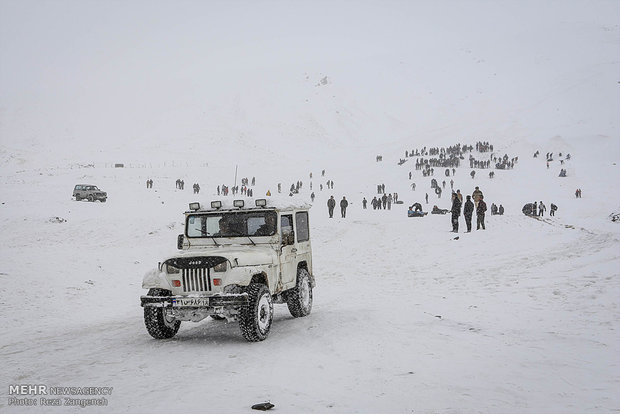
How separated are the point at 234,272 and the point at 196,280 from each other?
0.61 metres

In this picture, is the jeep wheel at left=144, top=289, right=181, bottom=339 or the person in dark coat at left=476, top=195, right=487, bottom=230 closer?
the jeep wheel at left=144, top=289, right=181, bottom=339

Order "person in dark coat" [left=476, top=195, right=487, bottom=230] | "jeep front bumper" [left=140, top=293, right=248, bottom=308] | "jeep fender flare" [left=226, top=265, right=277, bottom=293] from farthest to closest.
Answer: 1. "person in dark coat" [left=476, top=195, right=487, bottom=230]
2. "jeep fender flare" [left=226, top=265, right=277, bottom=293]
3. "jeep front bumper" [left=140, top=293, right=248, bottom=308]

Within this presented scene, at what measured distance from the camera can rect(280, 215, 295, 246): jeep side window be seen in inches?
351

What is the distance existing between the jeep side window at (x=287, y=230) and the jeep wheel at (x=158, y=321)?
2.27 metres

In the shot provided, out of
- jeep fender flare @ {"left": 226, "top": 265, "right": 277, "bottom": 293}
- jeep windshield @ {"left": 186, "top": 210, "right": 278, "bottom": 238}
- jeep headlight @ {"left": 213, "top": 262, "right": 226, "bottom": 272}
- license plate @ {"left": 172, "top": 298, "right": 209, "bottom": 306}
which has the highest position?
jeep windshield @ {"left": 186, "top": 210, "right": 278, "bottom": 238}

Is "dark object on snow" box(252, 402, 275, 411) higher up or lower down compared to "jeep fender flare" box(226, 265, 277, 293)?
lower down

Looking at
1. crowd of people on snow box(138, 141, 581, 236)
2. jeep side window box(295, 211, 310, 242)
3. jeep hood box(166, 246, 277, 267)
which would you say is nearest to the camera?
jeep hood box(166, 246, 277, 267)

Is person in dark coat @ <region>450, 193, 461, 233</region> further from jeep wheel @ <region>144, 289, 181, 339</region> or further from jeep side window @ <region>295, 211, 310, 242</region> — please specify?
jeep wheel @ <region>144, 289, 181, 339</region>

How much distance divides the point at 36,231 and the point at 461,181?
137ft

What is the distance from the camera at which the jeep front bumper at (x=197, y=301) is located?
7.17 metres

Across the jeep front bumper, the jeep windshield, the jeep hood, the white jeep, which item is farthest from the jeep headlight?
the jeep windshield

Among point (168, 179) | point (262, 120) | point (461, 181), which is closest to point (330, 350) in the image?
point (461, 181)

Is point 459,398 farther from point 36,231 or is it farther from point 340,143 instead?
point 340,143

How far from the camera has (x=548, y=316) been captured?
926 cm
